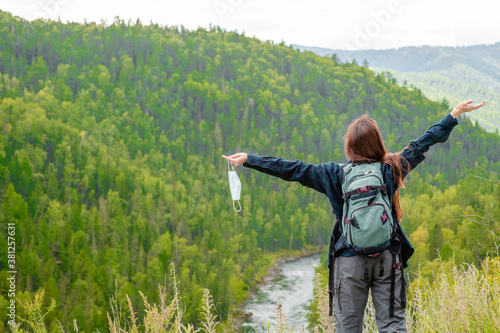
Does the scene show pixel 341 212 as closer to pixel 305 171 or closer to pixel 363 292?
pixel 305 171

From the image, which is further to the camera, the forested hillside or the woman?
the forested hillside

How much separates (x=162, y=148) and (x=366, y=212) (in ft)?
332

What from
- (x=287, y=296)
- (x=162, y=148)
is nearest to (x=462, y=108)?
(x=287, y=296)

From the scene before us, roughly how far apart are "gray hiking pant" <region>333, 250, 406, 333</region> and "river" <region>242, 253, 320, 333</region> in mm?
27865

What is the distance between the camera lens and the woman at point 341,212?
2641mm

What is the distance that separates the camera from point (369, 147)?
2.80 m

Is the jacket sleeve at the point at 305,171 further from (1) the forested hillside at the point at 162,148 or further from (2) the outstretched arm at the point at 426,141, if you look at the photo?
(1) the forested hillside at the point at 162,148

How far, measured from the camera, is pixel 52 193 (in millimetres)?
64125

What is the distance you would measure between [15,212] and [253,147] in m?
67.7

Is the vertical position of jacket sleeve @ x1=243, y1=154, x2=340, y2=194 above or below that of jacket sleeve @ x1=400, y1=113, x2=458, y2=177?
below

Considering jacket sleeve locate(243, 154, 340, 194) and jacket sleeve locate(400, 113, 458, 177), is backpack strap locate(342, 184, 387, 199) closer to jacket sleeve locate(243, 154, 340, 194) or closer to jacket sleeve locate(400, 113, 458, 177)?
jacket sleeve locate(243, 154, 340, 194)

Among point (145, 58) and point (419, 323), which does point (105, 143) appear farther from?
point (419, 323)

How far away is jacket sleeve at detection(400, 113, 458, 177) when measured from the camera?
2969mm

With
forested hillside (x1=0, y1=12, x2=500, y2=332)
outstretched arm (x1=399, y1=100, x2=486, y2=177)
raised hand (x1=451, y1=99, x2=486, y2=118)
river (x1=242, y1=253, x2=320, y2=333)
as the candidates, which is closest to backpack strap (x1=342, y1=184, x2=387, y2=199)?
outstretched arm (x1=399, y1=100, x2=486, y2=177)
